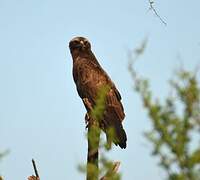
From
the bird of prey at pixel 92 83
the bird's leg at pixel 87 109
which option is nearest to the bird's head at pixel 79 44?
the bird of prey at pixel 92 83

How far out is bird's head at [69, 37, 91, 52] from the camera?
1010 centimetres

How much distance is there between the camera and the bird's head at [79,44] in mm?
10102

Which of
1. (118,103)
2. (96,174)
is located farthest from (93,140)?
(118,103)

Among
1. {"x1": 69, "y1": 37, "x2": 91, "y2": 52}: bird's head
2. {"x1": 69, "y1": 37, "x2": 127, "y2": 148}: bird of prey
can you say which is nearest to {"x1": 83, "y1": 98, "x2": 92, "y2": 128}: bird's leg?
{"x1": 69, "y1": 37, "x2": 127, "y2": 148}: bird of prey

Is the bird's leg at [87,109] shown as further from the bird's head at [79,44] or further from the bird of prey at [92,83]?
the bird's head at [79,44]

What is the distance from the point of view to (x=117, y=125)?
25.2 ft

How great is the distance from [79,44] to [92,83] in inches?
60.2

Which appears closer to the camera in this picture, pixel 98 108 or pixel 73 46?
pixel 98 108

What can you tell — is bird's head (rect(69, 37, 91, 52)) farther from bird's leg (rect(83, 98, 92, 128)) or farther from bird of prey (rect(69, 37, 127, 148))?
bird's leg (rect(83, 98, 92, 128))

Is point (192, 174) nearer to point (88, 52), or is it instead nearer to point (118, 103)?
point (118, 103)

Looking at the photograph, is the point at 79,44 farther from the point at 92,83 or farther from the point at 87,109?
the point at 87,109

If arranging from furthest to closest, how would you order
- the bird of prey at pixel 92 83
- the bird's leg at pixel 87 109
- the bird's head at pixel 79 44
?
the bird's head at pixel 79 44, the bird of prey at pixel 92 83, the bird's leg at pixel 87 109

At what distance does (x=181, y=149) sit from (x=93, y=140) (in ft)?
1.27

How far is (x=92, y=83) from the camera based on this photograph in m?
8.91
